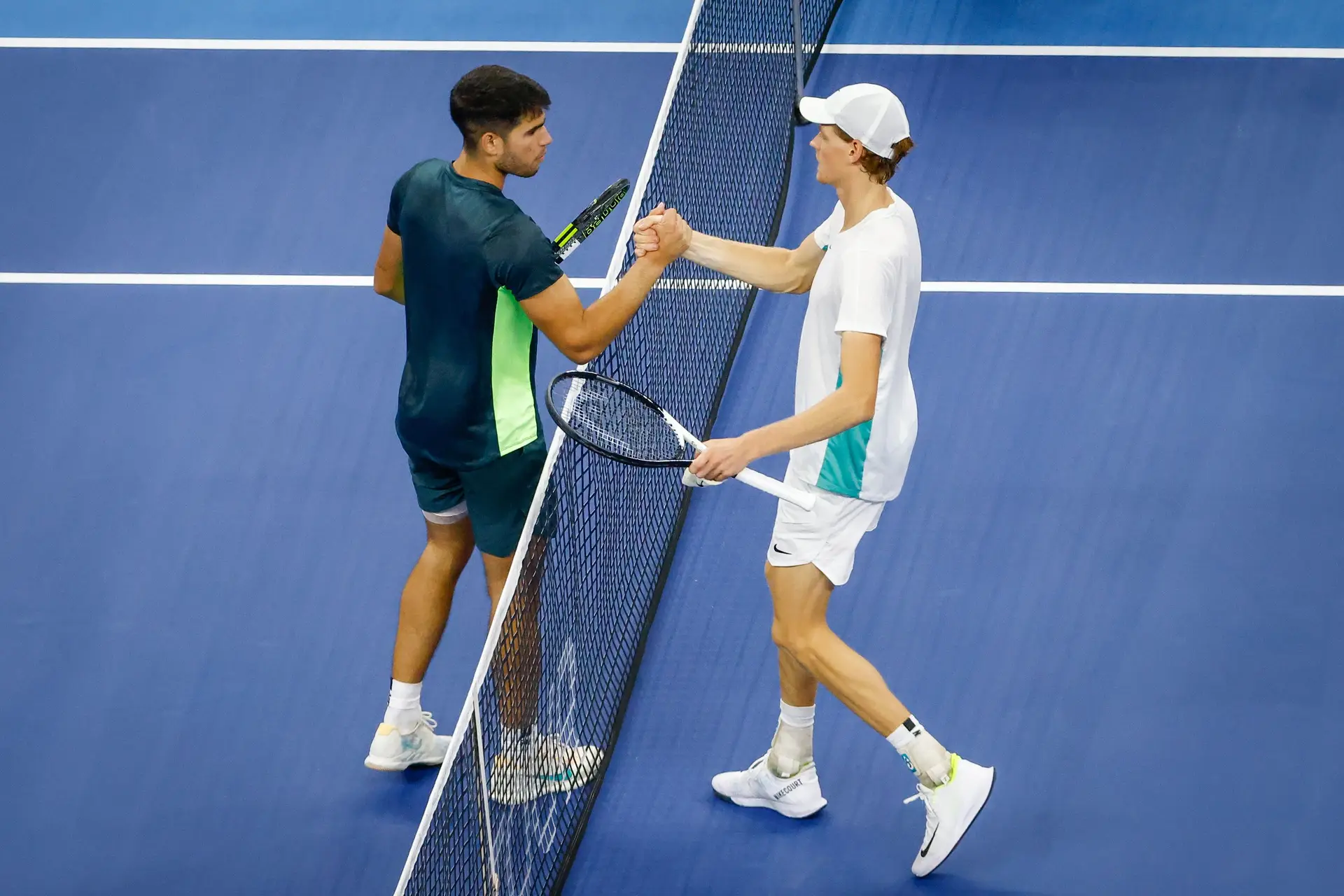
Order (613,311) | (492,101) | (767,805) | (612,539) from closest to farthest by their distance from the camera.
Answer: (492,101)
(613,311)
(767,805)
(612,539)

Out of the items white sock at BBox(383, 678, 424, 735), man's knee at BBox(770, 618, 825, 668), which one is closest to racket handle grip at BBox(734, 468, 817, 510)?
man's knee at BBox(770, 618, 825, 668)

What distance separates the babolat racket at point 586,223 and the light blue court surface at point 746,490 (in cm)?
154

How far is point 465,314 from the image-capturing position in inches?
161

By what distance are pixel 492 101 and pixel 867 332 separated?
1.11 metres

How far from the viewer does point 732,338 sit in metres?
6.39

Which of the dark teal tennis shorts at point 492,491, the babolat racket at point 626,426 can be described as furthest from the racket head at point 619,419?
the dark teal tennis shorts at point 492,491

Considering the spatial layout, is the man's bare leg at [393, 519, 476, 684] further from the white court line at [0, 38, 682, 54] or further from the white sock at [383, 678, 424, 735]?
the white court line at [0, 38, 682, 54]

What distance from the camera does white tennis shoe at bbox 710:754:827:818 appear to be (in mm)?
4582

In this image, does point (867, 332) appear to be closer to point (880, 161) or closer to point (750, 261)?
point (880, 161)

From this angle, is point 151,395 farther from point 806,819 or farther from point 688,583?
point 806,819

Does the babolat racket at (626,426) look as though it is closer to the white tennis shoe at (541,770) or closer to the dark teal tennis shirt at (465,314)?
the dark teal tennis shirt at (465,314)

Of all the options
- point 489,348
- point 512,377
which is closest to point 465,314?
point 489,348

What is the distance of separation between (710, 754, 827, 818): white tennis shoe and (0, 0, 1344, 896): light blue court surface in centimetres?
6

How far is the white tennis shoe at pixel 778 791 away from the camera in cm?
458
